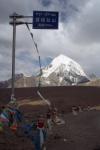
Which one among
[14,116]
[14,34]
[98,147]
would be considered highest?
[14,34]

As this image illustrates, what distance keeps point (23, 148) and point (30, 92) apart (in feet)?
296

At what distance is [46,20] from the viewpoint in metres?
20.3

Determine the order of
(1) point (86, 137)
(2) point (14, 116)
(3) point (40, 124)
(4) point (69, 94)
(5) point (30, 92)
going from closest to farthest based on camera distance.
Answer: (3) point (40, 124)
(2) point (14, 116)
(1) point (86, 137)
(4) point (69, 94)
(5) point (30, 92)

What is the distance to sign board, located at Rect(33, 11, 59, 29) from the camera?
2030 centimetres

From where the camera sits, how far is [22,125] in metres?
22.2

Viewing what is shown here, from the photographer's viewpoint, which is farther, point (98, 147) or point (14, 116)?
point (98, 147)

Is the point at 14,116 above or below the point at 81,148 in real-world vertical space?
above

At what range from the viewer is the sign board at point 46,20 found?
20297 millimetres

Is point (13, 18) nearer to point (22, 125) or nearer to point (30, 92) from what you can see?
point (22, 125)

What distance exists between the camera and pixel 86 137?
26.0m

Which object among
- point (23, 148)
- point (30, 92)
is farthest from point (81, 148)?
point (30, 92)

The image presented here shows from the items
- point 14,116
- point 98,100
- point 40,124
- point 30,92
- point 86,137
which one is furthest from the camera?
point 30,92

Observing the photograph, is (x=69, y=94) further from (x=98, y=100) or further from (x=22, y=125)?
(x=22, y=125)

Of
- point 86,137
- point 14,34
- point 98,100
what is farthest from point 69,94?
point 14,34
